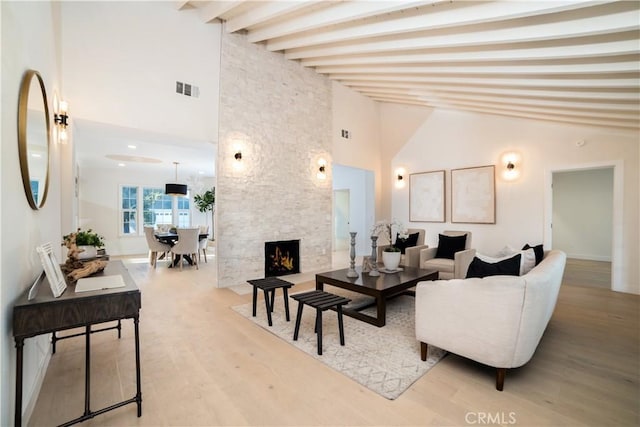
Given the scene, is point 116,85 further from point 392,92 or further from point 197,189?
point 197,189

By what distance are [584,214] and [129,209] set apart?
521 inches

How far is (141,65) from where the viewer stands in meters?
3.87

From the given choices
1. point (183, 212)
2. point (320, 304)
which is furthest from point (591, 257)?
point (183, 212)

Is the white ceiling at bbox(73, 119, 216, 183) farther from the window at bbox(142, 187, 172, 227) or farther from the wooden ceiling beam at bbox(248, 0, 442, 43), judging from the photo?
the wooden ceiling beam at bbox(248, 0, 442, 43)

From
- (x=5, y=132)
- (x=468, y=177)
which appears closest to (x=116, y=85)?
(x=5, y=132)

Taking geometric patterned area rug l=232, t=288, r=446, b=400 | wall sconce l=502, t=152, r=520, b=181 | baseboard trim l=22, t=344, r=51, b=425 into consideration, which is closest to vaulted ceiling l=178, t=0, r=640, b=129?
wall sconce l=502, t=152, r=520, b=181

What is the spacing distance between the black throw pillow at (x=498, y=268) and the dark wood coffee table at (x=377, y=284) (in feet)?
3.02

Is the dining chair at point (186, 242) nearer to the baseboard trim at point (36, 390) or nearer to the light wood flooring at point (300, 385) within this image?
the light wood flooring at point (300, 385)

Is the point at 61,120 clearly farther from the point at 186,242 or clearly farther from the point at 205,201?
the point at 205,201

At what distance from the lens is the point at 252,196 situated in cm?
505

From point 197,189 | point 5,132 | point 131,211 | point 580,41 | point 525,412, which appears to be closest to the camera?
point 5,132

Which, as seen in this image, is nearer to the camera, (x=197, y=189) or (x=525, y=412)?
(x=525, y=412)

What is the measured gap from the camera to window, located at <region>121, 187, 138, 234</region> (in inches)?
348

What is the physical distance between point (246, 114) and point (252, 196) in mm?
1453
